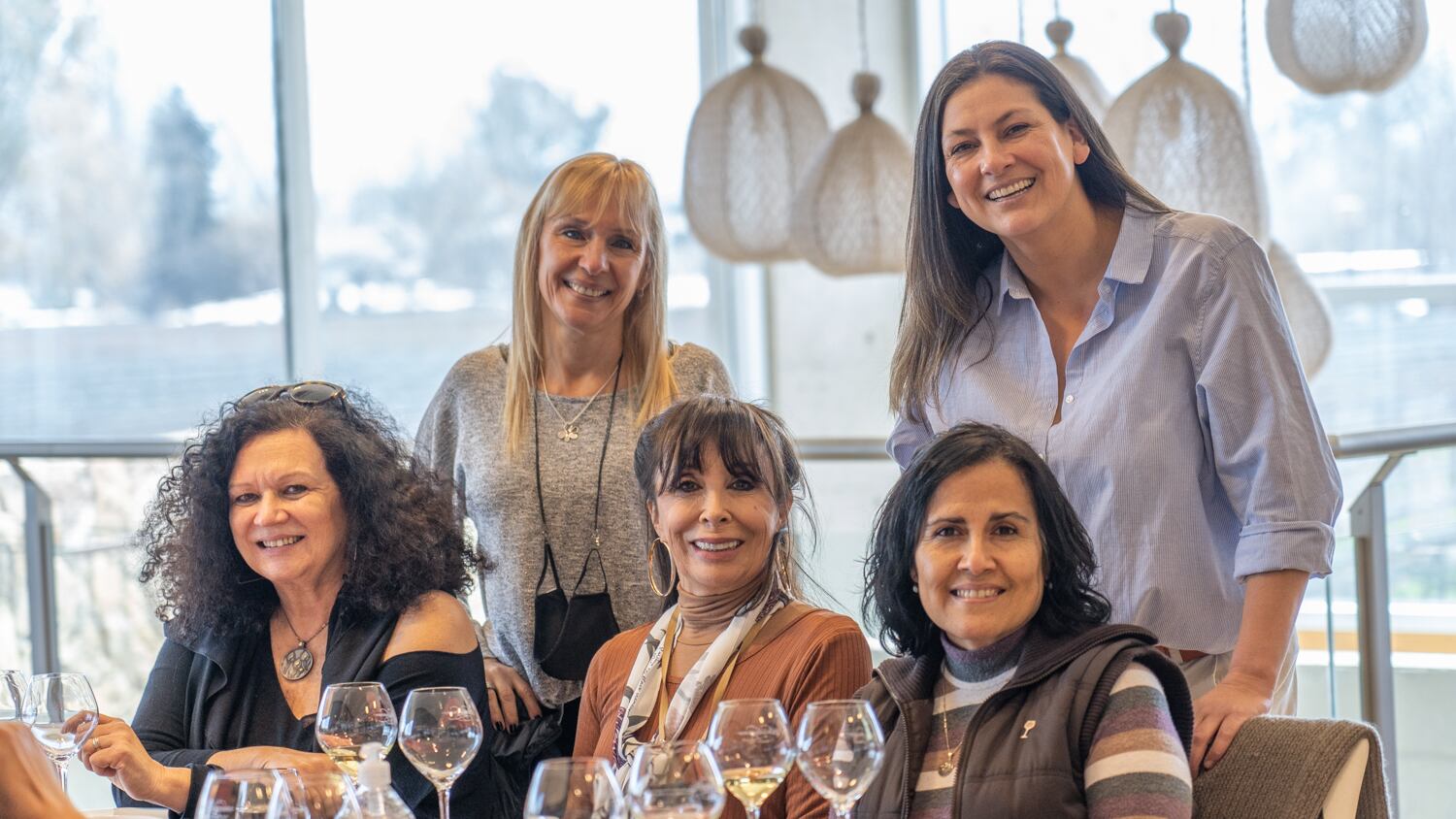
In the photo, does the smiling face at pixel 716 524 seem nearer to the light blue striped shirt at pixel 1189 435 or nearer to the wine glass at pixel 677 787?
the light blue striped shirt at pixel 1189 435

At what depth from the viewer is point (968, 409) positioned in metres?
2.18

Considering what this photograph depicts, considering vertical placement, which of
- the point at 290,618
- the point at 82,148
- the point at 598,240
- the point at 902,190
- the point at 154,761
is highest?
the point at 82,148

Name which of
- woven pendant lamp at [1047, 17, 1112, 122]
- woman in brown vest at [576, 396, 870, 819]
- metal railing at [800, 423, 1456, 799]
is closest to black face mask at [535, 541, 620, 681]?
woman in brown vest at [576, 396, 870, 819]

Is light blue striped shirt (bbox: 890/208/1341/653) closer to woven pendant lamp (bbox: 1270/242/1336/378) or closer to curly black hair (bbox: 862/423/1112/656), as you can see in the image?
curly black hair (bbox: 862/423/1112/656)

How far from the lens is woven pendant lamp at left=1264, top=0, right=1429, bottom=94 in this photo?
3.49 m

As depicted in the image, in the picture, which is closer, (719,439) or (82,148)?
(719,439)

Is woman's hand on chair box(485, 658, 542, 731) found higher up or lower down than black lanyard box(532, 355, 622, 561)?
lower down

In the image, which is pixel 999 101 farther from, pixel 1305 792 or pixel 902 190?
pixel 902 190

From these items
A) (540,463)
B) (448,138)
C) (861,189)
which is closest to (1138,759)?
(540,463)

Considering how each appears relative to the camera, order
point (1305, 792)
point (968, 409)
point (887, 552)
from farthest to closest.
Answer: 1. point (968, 409)
2. point (887, 552)
3. point (1305, 792)

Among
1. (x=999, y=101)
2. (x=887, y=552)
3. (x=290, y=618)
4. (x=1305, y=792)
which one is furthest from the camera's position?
(x=290, y=618)

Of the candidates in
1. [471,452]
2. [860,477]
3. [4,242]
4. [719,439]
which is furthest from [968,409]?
[4,242]

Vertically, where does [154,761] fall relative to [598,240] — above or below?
below

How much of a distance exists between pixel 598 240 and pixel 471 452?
0.42 metres
